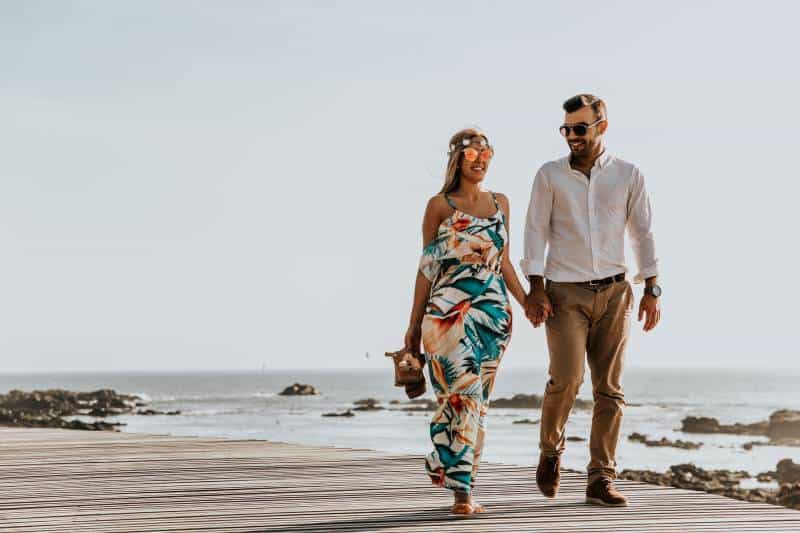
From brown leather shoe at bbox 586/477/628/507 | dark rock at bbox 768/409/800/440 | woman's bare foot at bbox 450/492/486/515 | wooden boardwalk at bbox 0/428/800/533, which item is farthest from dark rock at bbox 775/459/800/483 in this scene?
woman's bare foot at bbox 450/492/486/515

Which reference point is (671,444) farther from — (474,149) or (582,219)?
(474,149)

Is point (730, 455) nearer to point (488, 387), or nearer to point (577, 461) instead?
point (577, 461)

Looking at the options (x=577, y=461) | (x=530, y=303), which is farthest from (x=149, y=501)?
(x=577, y=461)

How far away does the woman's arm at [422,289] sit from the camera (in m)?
4.27

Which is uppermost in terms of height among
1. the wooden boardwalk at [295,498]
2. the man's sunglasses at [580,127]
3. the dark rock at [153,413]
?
the man's sunglasses at [580,127]

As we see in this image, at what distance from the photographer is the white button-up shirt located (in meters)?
4.46

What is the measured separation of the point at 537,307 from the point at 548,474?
30.0 inches

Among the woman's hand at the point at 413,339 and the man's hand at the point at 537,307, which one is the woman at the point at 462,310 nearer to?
the woman's hand at the point at 413,339

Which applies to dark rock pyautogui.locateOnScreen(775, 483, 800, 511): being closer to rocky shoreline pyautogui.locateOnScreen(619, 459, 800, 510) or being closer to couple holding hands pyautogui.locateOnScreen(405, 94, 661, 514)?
rocky shoreline pyautogui.locateOnScreen(619, 459, 800, 510)

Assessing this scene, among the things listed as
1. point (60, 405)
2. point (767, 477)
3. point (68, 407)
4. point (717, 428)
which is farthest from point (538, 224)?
point (60, 405)

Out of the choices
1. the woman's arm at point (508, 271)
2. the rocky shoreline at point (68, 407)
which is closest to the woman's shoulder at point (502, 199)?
the woman's arm at point (508, 271)

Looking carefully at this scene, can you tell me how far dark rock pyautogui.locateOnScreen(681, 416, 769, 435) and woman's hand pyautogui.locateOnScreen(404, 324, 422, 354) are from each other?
130 feet

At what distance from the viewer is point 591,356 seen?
457 cm

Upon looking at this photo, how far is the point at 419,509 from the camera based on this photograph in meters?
4.48
